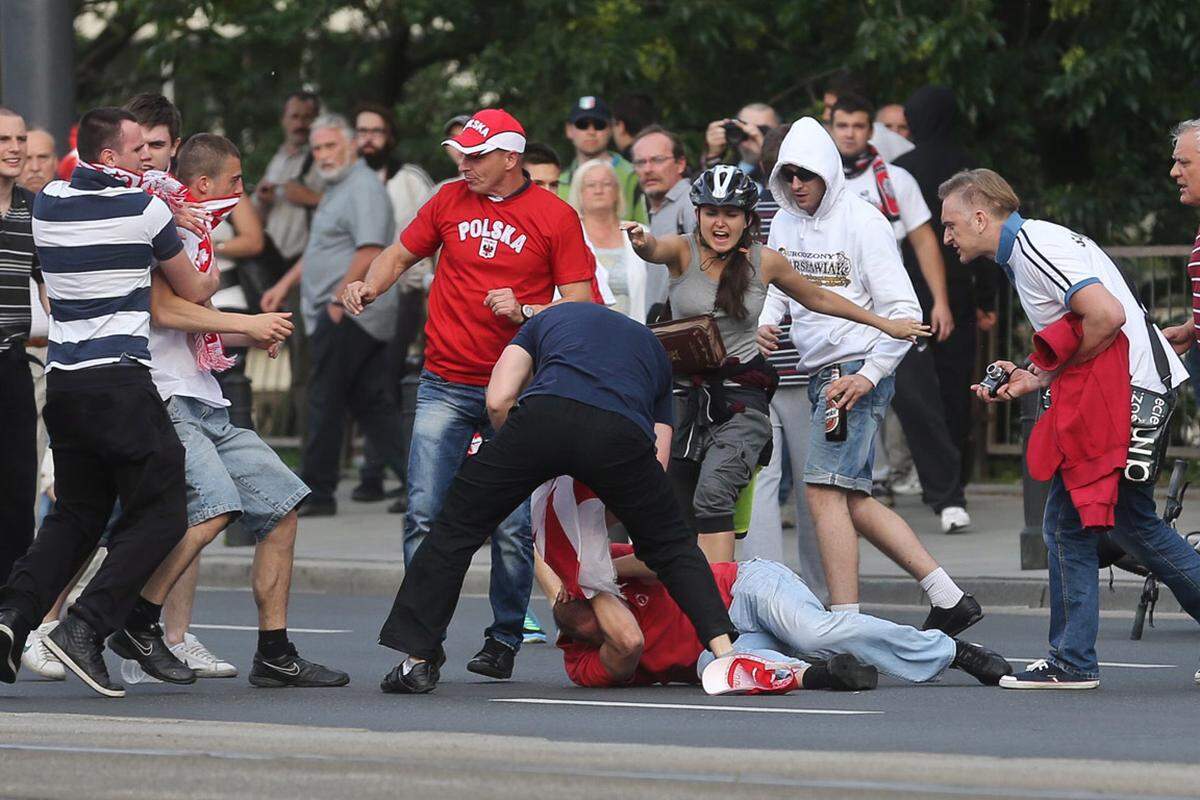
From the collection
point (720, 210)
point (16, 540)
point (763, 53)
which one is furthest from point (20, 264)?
point (763, 53)

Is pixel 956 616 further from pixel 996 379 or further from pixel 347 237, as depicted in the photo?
pixel 347 237

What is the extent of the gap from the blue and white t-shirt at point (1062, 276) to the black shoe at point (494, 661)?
224 cm

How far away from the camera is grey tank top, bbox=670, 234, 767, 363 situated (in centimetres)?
936

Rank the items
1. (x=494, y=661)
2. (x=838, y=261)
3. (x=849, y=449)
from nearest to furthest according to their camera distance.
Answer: (x=494, y=661), (x=849, y=449), (x=838, y=261)

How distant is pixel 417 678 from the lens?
8.32m

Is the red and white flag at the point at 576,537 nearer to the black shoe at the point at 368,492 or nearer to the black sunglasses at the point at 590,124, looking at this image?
the black sunglasses at the point at 590,124

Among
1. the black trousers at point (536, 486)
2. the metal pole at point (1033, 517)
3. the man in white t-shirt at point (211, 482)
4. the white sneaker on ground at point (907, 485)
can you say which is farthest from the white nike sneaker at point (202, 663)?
the white sneaker on ground at point (907, 485)

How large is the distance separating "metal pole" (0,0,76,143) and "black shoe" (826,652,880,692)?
6.47 m

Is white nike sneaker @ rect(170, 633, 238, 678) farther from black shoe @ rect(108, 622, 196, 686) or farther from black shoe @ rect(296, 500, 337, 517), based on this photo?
black shoe @ rect(296, 500, 337, 517)

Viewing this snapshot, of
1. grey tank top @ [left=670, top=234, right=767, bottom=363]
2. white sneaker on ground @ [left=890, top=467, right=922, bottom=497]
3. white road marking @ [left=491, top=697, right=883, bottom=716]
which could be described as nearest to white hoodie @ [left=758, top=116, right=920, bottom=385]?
grey tank top @ [left=670, top=234, right=767, bottom=363]

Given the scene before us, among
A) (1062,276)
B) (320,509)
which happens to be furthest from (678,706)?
(320,509)

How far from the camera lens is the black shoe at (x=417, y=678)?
8320 mm

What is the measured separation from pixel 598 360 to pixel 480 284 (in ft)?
3.06

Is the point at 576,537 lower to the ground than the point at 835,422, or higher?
lower
